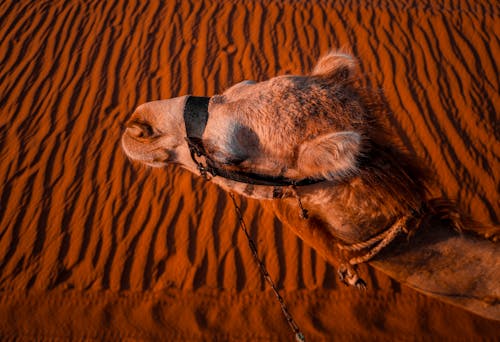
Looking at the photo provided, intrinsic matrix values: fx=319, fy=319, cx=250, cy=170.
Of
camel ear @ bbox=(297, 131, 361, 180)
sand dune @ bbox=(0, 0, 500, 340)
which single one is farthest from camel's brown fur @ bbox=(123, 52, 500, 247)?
sand dune @ bbox=(0, 0, 500, 340)

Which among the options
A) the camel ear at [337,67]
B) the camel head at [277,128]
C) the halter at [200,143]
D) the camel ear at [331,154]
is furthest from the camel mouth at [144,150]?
the camel ear at [337,67]

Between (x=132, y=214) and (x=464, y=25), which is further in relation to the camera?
(x=464, y=25)

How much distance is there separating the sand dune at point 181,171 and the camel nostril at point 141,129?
1.87 m

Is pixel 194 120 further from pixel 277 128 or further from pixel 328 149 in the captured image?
pixel 328 149

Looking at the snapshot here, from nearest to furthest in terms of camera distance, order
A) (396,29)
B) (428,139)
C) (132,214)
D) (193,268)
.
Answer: (193,268), (132,214), (428,139), (396,29)

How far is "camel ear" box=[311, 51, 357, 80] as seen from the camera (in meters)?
1.75

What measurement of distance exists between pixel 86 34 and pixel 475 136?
27.5 ft

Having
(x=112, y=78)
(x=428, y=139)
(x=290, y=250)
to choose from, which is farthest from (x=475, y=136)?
(x=112, y=78)

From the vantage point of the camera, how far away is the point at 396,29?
739 centimetres

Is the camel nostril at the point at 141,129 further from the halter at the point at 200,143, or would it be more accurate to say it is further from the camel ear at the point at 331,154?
the camel ear at the point at 331,154

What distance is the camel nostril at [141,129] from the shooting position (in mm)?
1773

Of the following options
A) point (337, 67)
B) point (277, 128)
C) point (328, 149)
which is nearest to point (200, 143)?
point (277, 128)

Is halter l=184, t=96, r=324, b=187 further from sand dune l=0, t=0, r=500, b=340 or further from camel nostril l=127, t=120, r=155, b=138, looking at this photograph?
sand dune l=0, t=0, r=500, b=340

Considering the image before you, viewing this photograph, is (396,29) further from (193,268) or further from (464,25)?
(193,268)
